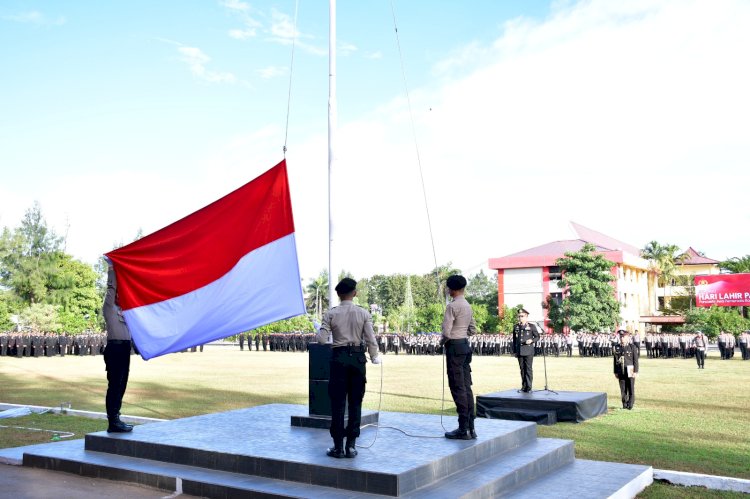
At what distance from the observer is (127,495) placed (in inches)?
237

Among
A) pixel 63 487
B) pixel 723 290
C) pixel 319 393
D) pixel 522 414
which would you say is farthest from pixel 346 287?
pixel 723 290

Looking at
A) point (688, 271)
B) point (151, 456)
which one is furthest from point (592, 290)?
point (151, 456)

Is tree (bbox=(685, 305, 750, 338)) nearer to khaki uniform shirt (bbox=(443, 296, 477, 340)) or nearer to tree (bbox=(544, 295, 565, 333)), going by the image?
tree (bbox=(544, 295, 565, 333))

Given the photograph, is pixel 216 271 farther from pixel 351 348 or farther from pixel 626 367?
pixel 626 367

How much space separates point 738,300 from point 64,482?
156 ft

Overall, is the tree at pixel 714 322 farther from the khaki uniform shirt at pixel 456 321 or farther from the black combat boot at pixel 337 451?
the black combat boot at pixel 337 451

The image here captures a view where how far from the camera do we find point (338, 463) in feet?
19.6

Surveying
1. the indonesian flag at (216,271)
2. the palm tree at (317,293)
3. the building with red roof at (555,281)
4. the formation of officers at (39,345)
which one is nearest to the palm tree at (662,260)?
the building with red roof at (555,281)

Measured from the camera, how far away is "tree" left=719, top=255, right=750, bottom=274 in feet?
232

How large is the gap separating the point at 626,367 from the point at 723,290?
3775cm

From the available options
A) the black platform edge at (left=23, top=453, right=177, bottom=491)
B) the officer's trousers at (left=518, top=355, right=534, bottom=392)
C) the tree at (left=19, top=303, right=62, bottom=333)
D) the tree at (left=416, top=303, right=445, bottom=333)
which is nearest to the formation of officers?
the tree at (left=19, top=303, right=62, bottom=333)

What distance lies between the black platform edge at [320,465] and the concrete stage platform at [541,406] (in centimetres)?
346

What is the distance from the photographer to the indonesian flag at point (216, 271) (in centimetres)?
754

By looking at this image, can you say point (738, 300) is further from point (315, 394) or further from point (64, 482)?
point (64, 482)
